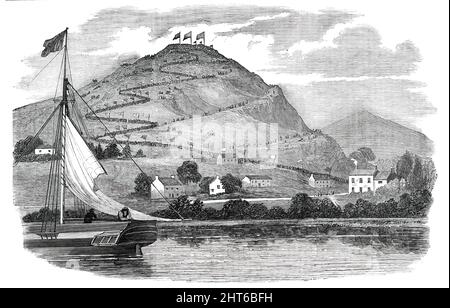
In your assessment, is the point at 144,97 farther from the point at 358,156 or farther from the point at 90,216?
the point at 358,156

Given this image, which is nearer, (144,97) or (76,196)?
(76,196)

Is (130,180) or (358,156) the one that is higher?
(358,156)

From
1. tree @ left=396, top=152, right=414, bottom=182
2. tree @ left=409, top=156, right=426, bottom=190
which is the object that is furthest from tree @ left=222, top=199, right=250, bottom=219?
tree @ left=409, top=156, right=426, bottom=190

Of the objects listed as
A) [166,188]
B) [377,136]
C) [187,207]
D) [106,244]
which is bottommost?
[106,244]

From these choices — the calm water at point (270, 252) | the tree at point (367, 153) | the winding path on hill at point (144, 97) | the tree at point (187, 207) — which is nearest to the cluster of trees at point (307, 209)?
the tree at point (187, 207)

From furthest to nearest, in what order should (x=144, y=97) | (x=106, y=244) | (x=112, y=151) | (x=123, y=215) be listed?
(x=144, y=97), (x=112, y=151), (x=123, y=215), (x=106, y=244)

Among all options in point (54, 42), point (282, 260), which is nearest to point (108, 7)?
point (54, 42)

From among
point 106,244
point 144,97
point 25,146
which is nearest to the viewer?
point 106,244

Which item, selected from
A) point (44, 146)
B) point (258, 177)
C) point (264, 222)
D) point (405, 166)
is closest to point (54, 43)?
point (44, 146)

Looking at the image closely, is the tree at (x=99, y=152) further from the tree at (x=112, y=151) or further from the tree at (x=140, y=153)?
the tree at (x=140, y=153)
